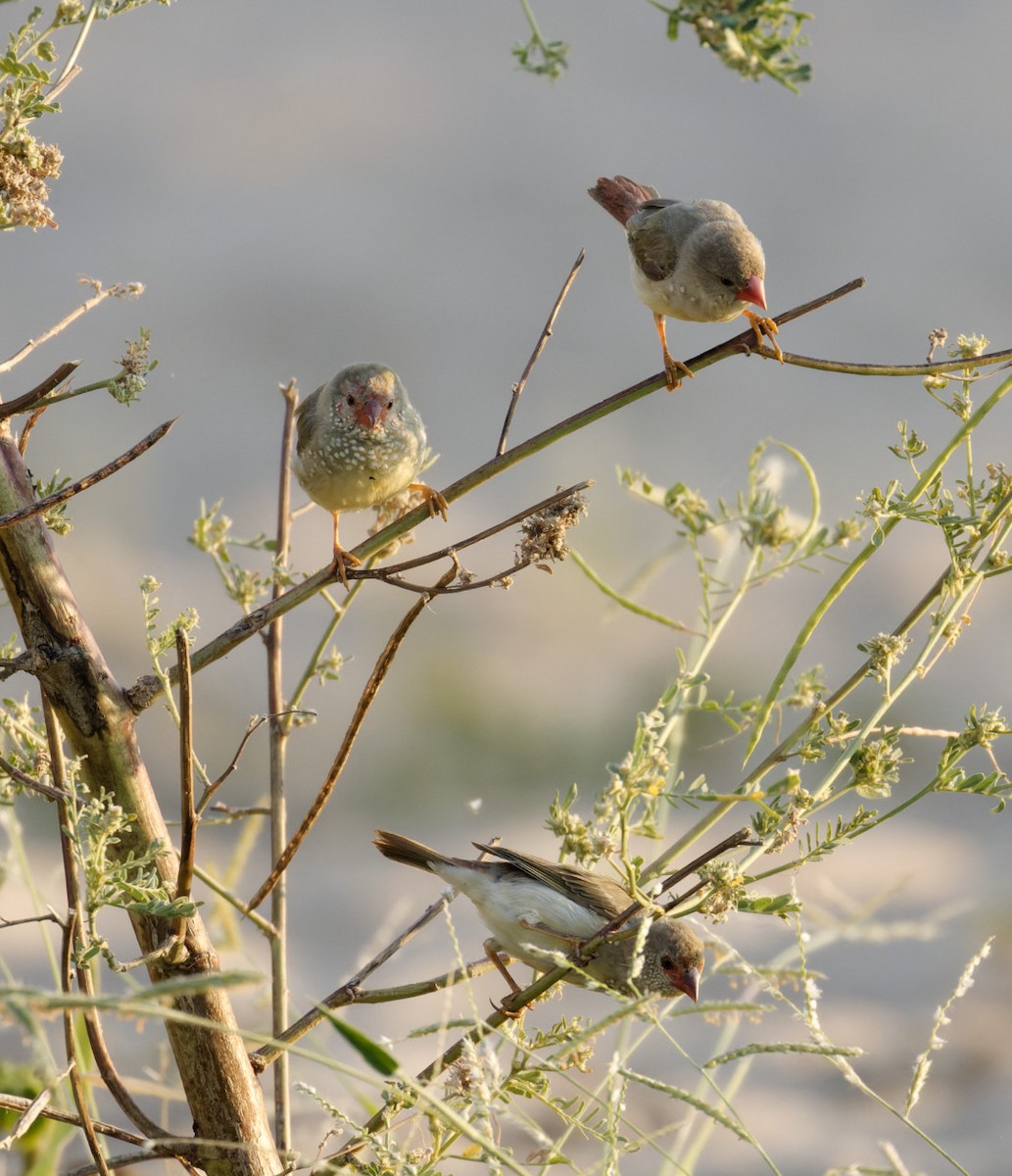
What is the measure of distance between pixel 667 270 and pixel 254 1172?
181cm

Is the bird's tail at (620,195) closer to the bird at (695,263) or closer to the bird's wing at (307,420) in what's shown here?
the bird at (695,263)

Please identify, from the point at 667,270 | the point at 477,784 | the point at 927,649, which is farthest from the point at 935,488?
the point at 477,784

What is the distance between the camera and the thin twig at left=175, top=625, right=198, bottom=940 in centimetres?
124

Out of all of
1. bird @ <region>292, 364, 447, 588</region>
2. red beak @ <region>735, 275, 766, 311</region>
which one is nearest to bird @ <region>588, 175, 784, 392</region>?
red beak @ <region>735, 275, 766, 311</region>

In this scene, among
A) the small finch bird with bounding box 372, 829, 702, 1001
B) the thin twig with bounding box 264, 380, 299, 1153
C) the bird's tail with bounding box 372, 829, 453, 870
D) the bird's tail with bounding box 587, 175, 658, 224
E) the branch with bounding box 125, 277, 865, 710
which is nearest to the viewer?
the branch with bounding box 125, 277, 865, 710

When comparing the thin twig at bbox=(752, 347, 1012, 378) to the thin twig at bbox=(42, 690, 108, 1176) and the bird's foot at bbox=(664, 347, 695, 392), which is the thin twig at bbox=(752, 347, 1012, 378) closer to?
the bird's foot at bbox=(664, 347, 695, 392)

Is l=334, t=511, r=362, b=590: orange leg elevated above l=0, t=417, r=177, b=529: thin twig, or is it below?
above

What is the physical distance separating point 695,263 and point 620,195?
0.58 metres

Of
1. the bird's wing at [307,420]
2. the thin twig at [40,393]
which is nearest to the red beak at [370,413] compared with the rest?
the bird's wing at [307,420]

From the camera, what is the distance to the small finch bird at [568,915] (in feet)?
6.67

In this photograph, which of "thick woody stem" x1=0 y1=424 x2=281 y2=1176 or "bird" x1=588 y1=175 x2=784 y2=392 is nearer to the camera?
"thick woody stem" x1=0 y1=424 x2=281 y2=1176

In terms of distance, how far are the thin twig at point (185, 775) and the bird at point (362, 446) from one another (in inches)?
47.6

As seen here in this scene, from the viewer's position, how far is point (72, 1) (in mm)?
1308

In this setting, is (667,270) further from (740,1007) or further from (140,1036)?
(140,1036)
